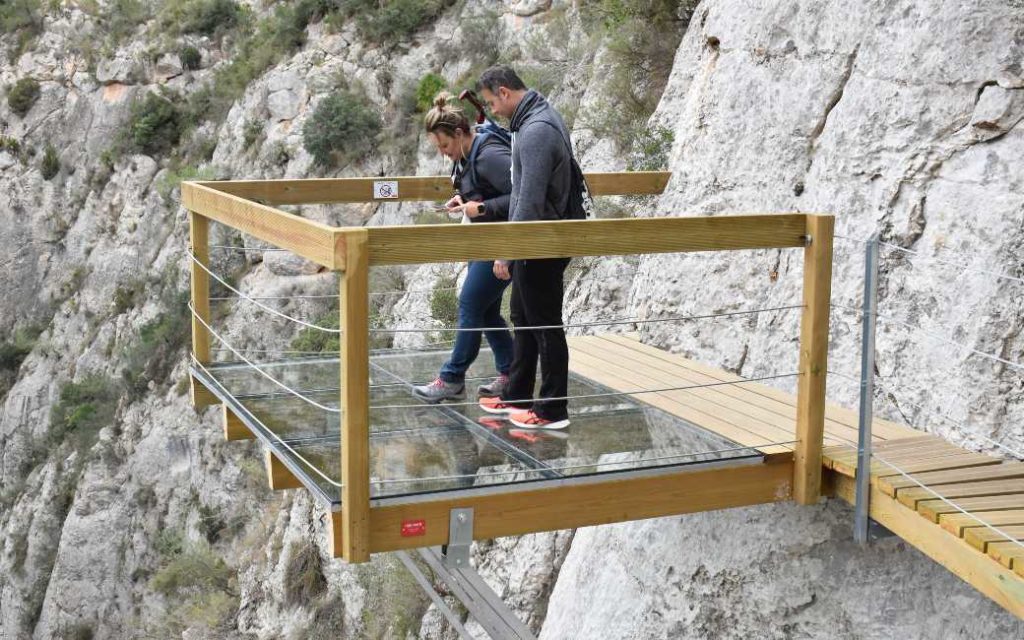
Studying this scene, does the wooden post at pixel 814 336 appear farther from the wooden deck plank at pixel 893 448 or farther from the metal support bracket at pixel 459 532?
the metal support bracket at pixel 459 532

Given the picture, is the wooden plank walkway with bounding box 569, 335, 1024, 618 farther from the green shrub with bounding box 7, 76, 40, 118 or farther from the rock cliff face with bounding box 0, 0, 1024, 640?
the green shrub with bounding box 7, 76, 40, 118

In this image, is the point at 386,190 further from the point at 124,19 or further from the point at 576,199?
the point at 124,19

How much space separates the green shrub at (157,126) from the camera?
70.2 feet

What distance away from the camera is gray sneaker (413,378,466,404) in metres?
4.89

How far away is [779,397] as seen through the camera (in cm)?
494

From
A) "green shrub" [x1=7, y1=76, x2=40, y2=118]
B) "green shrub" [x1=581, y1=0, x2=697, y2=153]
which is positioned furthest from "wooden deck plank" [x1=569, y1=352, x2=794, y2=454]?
"green shrub" [x1=7, y1=76, x2=40, y2=118]

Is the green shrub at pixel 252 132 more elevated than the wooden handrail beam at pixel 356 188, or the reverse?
the green shrub at pixel 252 132

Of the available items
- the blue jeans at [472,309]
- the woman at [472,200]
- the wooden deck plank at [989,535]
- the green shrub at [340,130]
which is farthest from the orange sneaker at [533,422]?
the green shrub at [340,130]

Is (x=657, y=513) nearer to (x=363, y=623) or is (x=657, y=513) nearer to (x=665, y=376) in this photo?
(x=665, y=376)

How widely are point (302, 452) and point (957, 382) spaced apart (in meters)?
2.45

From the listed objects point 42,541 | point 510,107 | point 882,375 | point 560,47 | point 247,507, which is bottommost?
point 42,541

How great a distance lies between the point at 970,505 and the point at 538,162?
6.13 feet

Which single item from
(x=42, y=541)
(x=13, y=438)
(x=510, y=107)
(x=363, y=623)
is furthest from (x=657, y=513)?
(x=13, y=438)

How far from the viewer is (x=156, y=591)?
14805 mm
